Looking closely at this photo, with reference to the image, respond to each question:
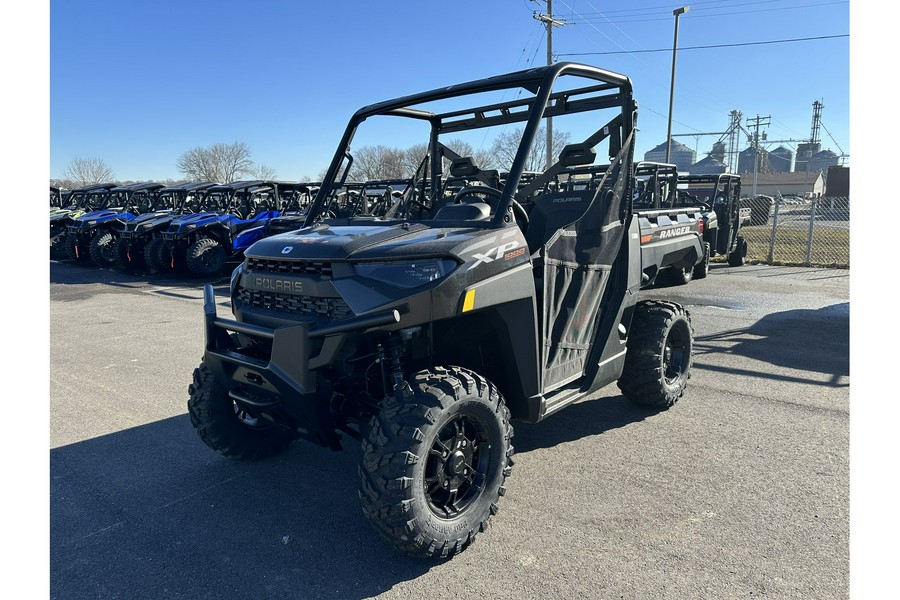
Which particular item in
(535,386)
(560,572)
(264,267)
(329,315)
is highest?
(264,267)

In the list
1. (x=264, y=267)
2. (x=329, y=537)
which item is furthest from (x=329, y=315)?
→ (x=329, y=537)

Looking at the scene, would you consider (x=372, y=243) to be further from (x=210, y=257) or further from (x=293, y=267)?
(x=210, y=257)

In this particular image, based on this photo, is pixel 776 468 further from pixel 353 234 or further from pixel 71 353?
pixel 71 353

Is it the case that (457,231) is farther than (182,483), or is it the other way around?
(182,483)

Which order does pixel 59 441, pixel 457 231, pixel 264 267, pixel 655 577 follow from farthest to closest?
1. pixel 59 441
2. pixel 264 267
3. pixel 457 231
4. pixel 655 577

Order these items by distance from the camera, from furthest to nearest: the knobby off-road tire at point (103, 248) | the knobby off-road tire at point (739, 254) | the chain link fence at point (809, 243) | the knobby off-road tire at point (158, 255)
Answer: the knobby off-road tire at point (103, 248) → the knobby off-road tire at point (739, 254) → the chain link fence at point (809, 243) → the knobby off-road tire at point (158, 255)

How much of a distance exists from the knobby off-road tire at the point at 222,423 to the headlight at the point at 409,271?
1.33 metres

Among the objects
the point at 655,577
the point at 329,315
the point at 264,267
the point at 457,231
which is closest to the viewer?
the point at 655,577

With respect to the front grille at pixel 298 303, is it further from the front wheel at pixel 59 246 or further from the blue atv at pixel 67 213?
the front wheel at pixel 59 246

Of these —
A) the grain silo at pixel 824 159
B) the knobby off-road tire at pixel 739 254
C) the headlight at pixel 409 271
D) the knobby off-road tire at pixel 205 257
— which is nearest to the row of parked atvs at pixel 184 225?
the knobby off-road tire at pixel 205 257

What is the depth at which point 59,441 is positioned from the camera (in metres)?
4.14

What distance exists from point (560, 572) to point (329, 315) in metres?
1.56

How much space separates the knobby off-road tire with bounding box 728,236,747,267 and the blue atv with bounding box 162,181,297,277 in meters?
10.7

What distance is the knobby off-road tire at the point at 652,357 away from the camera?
4.24 meters
